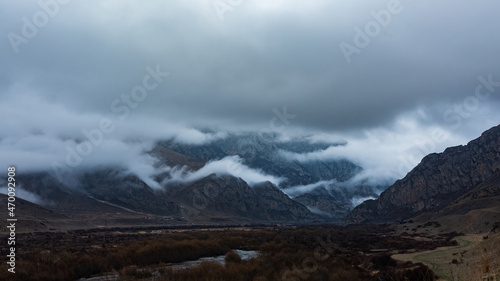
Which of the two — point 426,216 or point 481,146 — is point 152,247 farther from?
point 481,146

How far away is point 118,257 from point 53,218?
A: 14074 centimetres

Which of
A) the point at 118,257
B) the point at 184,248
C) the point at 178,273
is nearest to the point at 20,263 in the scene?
the point at 118,257

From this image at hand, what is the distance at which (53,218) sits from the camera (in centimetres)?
17038

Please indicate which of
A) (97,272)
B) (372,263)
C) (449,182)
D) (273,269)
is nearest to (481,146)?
(449,182)

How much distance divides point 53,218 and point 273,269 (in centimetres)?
15985

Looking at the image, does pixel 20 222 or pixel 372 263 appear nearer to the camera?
pixel 372 263

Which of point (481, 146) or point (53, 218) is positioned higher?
point (481, 146)

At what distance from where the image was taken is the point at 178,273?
38.2 metres

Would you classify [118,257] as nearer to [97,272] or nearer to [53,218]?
[97,272]

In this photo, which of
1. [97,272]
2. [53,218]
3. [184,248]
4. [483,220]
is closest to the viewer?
[97,272]

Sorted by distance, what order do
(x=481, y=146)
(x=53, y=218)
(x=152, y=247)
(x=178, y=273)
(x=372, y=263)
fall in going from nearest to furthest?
(x=178, y=273) → (x=372, y=263) → (x=152, y=247) → (x=53, y=218) → (x=481, y=146)

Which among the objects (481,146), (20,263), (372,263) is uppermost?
(481,146)

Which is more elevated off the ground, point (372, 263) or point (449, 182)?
point (449, 182)

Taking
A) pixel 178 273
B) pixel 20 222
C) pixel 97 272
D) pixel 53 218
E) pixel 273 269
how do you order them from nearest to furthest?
pixel 178 273 → pixel 273 269 → pixel 97 272 → pixel 20 222 → pixel 53 218
